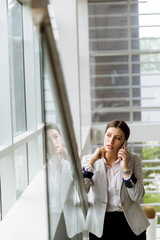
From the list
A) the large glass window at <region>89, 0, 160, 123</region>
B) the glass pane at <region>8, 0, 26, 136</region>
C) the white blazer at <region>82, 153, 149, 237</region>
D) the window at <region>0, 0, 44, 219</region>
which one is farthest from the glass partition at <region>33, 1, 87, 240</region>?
the large glass window at <region>89, 0, 160, 123</region>

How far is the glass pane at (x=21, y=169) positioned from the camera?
6157 millimetres

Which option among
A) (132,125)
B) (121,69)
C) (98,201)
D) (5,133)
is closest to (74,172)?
(98,201)

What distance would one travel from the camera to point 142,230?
303 cm

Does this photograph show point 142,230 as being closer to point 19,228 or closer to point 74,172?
point 19,228

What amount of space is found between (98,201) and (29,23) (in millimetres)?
4204

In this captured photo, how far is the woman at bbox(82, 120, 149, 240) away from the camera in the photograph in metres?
2.96

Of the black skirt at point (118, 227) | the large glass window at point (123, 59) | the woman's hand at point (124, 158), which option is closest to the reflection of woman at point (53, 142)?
the woman's hand at point (124, 158)

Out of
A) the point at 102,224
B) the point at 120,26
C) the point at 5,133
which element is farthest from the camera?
the point at 120,26

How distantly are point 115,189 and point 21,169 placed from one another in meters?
3.66

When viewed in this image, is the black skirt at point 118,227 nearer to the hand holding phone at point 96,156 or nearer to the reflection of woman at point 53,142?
the hand holding phone at point 96,156

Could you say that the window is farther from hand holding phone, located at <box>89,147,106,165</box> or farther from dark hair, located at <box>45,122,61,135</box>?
dark hair, located at <box>45,122,61,135</box>

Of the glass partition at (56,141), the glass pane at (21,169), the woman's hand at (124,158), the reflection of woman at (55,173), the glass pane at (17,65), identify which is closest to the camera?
the glass partition at (56,141)

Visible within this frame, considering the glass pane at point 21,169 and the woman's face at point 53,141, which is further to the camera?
the glass pane at point 21,169

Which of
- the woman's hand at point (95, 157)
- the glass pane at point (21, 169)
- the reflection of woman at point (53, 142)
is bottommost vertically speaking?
the glass pane at point (21, 169)
